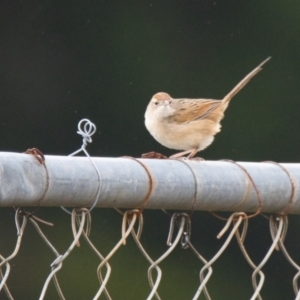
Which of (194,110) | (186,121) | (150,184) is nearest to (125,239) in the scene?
(150,184)

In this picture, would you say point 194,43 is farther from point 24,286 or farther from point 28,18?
point 24,286

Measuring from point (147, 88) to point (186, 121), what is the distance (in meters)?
4.95

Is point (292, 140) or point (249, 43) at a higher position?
point (249, 43)

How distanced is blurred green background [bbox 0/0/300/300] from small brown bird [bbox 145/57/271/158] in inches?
168

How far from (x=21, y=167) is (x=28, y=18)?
7.66m

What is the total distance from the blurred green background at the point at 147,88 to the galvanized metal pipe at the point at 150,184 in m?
6.30

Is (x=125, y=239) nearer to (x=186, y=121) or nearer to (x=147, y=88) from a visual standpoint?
(x=186, y=121)

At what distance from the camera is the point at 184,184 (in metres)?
2.26

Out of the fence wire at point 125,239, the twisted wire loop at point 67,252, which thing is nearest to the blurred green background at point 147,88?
the fence wire at point 125,239

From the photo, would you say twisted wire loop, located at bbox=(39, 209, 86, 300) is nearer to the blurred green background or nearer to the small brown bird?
the small brown bird

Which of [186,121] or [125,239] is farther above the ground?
[186,121]

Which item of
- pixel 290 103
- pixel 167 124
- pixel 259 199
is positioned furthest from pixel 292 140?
pixel 259 199

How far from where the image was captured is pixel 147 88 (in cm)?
928

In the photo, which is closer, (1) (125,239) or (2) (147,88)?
(1) (125,239)
